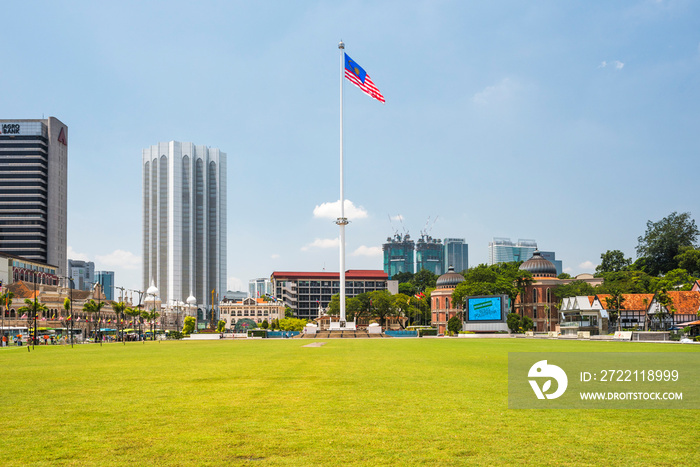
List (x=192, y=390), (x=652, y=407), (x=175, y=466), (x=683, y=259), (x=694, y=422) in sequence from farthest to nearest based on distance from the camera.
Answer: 1. (x=683, y=259)
2. (x=192, y=390)
3. (x=652, y=407)
4. (x=694, y=422)
5. (x=175, y=466)

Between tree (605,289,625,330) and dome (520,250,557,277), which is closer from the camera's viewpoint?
tree (605,289,625,330)

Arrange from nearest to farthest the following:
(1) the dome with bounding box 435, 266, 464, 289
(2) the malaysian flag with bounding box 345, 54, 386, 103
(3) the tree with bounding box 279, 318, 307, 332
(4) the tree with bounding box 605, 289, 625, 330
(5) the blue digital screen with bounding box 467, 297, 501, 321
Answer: (2) the malaysian flag with bounding box 345, 54, 386, 103 < (4) the tree with bounding box 605, 289, 625, 330 < (5) the blue digital screen with bounding box 467, 297, 501, 321 < (3) the tree with bounding box 279, 318, 307, 332 < (1) the dome with bounding box 435, 266, 464, 289

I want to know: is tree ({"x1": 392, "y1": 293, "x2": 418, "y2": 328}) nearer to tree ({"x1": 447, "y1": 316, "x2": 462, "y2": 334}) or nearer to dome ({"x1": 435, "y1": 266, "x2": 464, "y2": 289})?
dome ({"x1": 435, "y1": 266, "x2": 464, "y2": 289})

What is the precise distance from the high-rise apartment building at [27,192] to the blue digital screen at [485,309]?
437ft

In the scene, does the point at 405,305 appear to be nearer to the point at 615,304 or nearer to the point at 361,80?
the point at 615,304

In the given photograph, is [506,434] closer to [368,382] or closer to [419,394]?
[419,394]

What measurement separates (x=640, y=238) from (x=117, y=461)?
15615cm

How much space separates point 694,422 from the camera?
12.5m

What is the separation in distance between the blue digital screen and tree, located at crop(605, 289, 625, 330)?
18542mm

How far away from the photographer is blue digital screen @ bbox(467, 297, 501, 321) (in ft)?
344

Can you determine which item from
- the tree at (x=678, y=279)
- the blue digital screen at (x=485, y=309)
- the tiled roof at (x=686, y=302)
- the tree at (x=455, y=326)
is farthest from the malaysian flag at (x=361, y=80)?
the tree at (x=678, y=279)

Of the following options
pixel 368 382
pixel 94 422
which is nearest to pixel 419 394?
pixel 368 382

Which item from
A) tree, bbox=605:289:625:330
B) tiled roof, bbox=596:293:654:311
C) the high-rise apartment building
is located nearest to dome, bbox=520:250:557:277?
tree, bbox=605:289:625:330

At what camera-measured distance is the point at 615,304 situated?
101375mm
